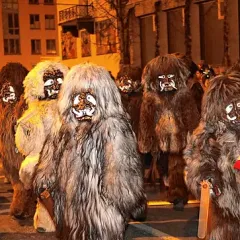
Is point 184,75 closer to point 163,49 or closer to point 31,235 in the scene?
point 31,235

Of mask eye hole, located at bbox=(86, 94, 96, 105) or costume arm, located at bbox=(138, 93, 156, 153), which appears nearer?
mask eye hole, located at bbox=(86, 94, 96, 105)

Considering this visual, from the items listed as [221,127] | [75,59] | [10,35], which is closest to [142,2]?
[75,59]

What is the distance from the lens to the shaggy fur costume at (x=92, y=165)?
4.92m

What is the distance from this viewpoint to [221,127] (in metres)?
5.18

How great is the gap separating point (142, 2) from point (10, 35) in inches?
1242

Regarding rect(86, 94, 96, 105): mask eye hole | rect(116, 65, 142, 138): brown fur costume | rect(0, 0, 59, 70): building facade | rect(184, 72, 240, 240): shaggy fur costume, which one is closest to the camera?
rect(184, 72, 240, 240): shaggy fur costume

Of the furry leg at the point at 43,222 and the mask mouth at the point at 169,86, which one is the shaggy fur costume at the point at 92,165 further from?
the mask mouth at the point at 169,86

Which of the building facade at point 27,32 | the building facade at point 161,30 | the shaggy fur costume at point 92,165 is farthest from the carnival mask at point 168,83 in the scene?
the building facade at point 27,32

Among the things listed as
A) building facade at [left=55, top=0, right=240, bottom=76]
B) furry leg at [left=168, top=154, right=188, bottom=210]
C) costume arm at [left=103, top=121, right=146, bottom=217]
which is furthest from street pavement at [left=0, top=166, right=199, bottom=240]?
building facade at [left=55, top=0, right=240, bottom=76]

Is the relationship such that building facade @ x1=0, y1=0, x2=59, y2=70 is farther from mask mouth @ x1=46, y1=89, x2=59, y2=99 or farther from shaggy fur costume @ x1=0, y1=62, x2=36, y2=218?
mask mouth @ x1=46, y1=89, x2=59, y2=99

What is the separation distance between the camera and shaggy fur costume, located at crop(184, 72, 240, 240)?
5.02 m

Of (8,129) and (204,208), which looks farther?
(8,129)

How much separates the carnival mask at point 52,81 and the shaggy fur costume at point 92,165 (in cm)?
164

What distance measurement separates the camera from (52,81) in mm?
6926
